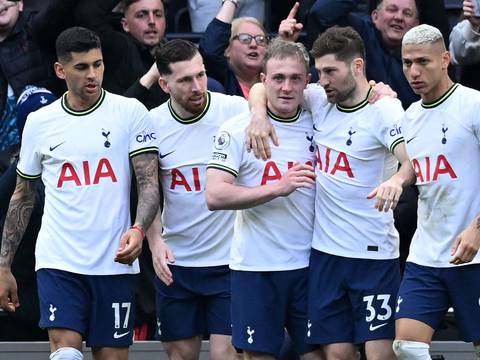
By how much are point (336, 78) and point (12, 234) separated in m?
2.29

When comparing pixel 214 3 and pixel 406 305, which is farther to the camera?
pixel 214 3

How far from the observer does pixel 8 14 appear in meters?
11.1

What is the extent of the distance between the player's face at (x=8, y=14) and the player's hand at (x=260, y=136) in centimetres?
299

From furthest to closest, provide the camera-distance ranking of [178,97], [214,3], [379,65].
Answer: [214,3] < [379,65] < [178,97]

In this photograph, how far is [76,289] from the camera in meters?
8.95

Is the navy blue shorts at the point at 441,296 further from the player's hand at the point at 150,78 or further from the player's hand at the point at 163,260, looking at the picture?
the player's hand at the point at 150,78

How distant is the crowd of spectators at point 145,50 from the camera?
10.3 m

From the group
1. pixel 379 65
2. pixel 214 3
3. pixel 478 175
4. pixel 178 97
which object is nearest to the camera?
pixel 478 175

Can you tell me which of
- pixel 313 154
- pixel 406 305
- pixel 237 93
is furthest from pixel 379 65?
pixel 406 305

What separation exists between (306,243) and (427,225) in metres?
0.78

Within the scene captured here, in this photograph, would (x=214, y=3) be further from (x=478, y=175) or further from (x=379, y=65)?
(x=478, y=175)

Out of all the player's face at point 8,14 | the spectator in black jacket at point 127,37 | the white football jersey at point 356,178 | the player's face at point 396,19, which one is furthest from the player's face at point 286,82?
the player's face at point 8,14

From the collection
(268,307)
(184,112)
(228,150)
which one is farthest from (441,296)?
(184,112)

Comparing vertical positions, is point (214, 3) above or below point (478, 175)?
above
